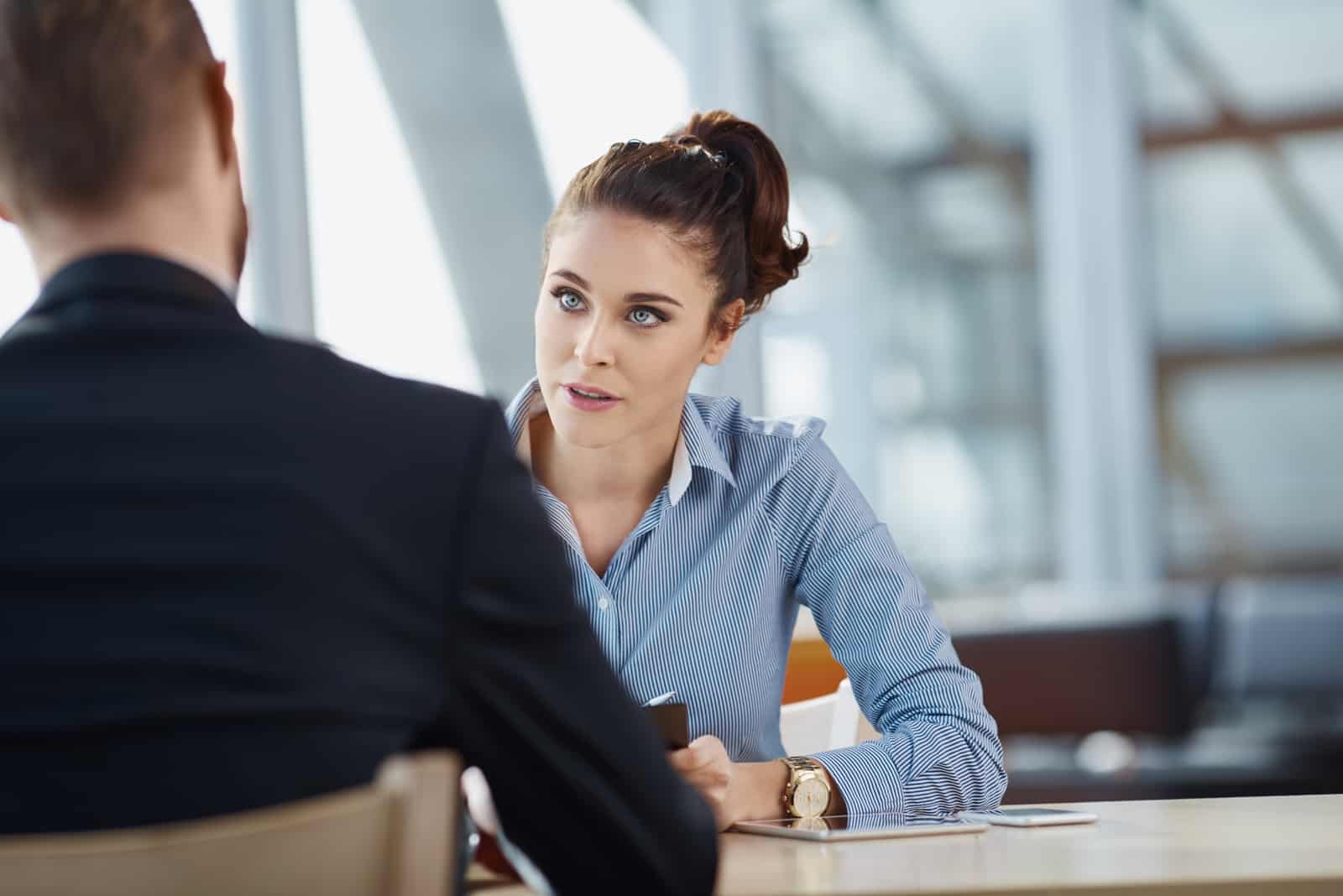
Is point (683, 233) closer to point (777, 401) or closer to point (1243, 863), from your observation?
point (1243, 863)

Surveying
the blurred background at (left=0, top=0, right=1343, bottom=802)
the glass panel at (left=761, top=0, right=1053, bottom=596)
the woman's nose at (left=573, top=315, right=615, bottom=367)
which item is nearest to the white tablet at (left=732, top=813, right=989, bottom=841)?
the woman's nose at (left=573, top=315, right=615, bottom=367)

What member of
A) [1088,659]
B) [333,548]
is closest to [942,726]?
[333,548]

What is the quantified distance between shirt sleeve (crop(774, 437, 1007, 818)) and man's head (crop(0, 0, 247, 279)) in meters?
0.99

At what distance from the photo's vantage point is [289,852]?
687mm

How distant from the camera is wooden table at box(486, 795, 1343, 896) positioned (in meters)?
1.01

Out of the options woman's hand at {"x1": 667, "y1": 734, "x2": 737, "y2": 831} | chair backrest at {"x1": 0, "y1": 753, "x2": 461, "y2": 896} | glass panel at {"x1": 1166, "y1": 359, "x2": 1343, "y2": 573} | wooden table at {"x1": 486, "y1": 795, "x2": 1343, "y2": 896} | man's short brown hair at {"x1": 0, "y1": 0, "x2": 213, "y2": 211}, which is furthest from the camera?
glass panel at {"x1": 1166, "y1": 359, "x2": 1343, "y2": 573}

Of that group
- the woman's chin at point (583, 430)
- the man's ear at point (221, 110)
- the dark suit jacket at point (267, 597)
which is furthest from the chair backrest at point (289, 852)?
the woman's chin at point (583, 430)

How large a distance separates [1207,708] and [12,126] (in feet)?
13.8

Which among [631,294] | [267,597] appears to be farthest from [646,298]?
[267,597]

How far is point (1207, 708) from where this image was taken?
4.39 m

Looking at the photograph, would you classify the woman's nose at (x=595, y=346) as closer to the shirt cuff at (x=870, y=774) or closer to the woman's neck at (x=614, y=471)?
the woman's neck at (x=614, y=471)

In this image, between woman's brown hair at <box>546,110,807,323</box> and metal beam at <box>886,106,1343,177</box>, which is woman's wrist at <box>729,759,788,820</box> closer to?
woman's brown hair at <box>546,110,807,323</box>

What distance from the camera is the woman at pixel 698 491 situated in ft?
5.86

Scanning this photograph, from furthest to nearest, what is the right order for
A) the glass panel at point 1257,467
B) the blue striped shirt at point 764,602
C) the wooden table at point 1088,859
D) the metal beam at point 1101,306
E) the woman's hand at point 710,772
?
the metal beam at point 1101,306 < the glass panel at point 1257,467 < the blue striped shirt at point 764,602 < the woman's hand at point 710,772 < the wooden table at point 1088,859
